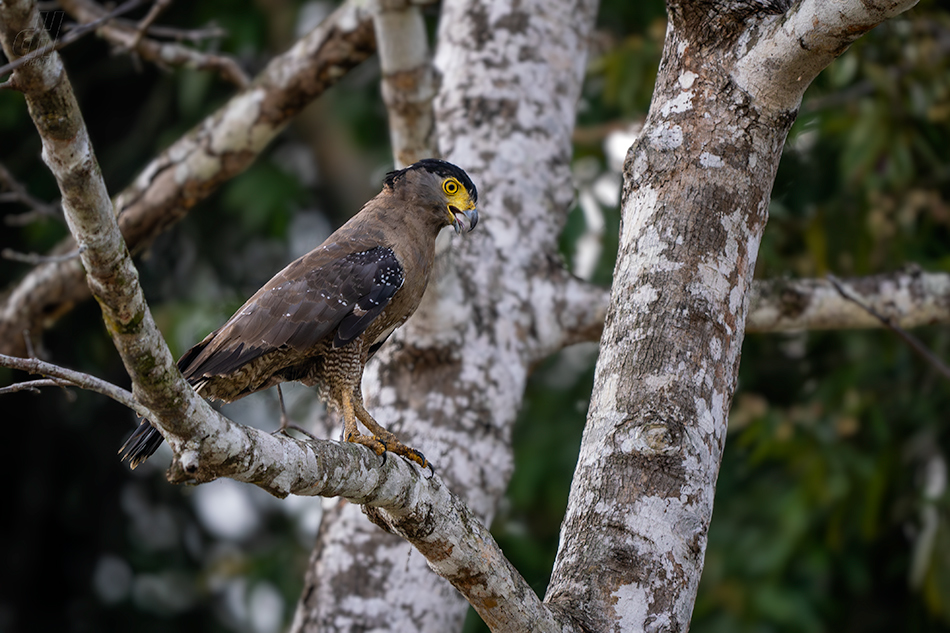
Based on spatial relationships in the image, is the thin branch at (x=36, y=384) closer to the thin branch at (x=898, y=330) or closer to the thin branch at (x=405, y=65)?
the thin branch at (x=405, y=65)

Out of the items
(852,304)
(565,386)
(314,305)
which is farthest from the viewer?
(565,386)

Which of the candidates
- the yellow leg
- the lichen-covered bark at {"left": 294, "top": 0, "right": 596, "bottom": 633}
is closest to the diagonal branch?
the yellow leg

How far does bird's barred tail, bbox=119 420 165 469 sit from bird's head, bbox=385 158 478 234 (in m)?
1.14

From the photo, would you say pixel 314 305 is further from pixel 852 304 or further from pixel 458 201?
pixel 852 304

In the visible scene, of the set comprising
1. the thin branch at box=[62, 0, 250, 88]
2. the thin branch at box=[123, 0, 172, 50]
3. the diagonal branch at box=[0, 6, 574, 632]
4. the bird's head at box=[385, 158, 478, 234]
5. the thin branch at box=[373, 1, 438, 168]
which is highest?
the thin branch at box=[62, 0, 250, 88]

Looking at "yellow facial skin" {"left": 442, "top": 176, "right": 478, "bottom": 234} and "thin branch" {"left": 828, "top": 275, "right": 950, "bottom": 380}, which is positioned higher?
"thin branch" {"left": 828, "top": 275, "right": 950, "bottom": 380}

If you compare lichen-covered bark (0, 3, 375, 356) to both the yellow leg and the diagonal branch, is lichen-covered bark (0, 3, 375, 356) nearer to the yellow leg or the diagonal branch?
the yellow leg

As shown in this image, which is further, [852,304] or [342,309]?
[852,304]

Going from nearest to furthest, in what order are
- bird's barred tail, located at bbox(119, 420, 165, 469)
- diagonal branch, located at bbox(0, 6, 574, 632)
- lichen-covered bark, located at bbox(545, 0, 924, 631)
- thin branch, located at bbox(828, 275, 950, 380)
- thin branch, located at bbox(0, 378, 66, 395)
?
1. diagonal branch, located at bbox(0, 6, 574, 632)
2. thin branch, located at bbox(0, 378, 66, 395)
3. lichen-covered bark, located at bbox(545, 0, 924, 631)
4. bird's barred tail, located at bbox(119, 420, 165, 469)
5. thin branch, located at bbox(828, 275, 950, 380)

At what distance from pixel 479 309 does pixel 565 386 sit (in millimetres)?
4005

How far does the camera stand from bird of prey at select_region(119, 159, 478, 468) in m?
2.71

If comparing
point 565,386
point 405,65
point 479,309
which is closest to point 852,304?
point 479,309

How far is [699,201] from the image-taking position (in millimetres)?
2295

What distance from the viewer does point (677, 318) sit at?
224 centimetres
